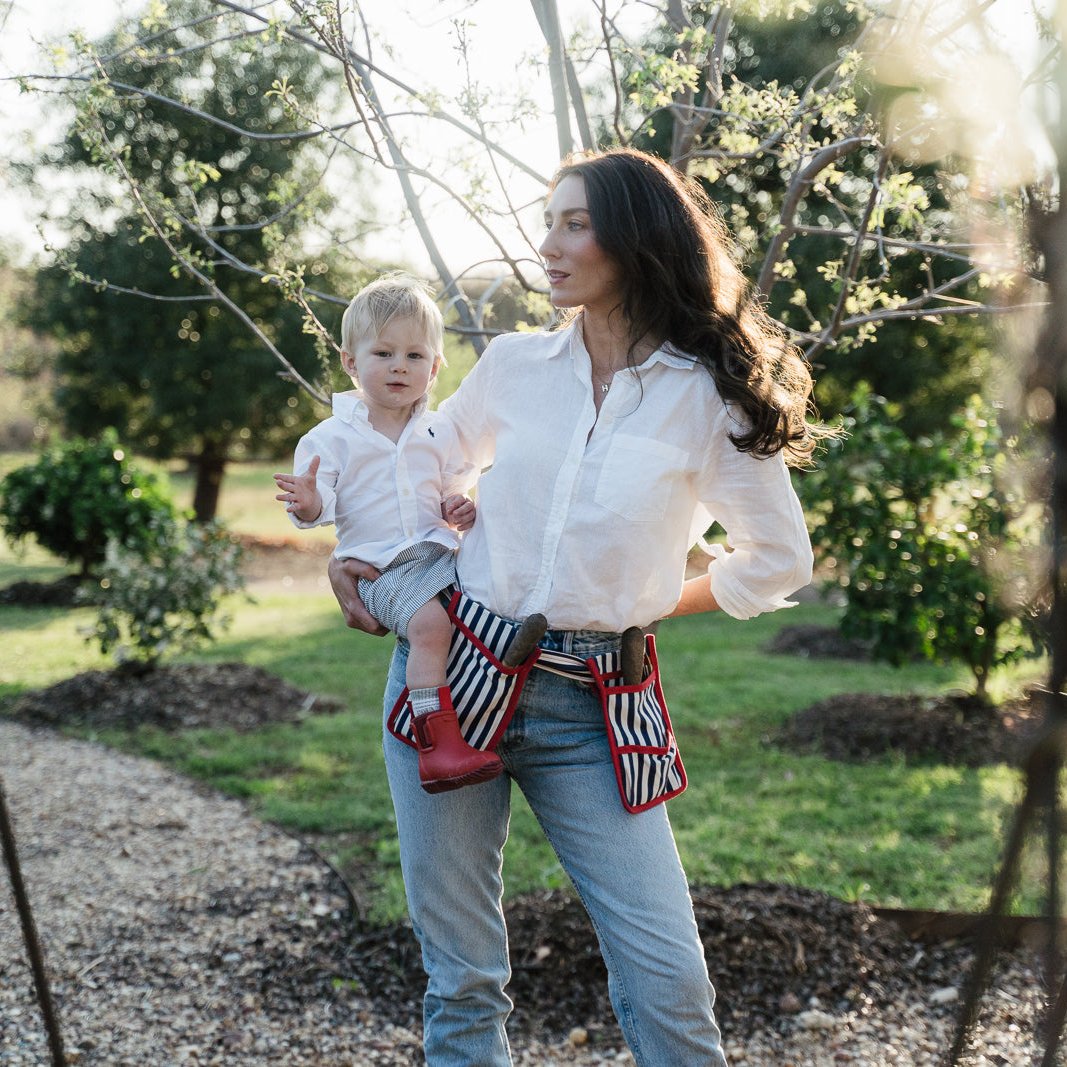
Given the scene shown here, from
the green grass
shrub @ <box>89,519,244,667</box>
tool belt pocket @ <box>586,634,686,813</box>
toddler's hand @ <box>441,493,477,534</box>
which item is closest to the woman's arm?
tool belt pocket @ <box>586,634,686,813</box>

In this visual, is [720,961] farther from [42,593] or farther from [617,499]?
[42,593]

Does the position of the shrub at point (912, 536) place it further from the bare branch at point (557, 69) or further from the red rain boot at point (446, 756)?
the red rain boot at point (446, 756)

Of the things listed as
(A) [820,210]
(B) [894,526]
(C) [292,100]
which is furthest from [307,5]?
(A) [820,210]

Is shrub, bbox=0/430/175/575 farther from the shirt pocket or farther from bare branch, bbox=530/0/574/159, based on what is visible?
the shirt pocket

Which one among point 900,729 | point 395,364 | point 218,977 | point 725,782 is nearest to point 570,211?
point 395,364

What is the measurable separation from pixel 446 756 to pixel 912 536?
463 centimetres

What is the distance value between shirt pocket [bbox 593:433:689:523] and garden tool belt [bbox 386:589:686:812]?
25 centimetres

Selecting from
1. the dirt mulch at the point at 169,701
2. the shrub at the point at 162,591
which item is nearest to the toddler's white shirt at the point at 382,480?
the dirt mulch at the point at 169,701

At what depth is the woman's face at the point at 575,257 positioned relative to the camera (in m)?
1.91

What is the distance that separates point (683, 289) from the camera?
1.94m

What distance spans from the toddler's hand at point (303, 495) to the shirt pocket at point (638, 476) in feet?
1.87

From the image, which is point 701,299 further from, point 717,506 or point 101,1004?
point 101,1004

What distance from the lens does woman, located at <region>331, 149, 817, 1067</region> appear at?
1808 millimetres

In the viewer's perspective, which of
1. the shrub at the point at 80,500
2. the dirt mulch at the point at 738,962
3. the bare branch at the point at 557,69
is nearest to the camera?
the bare branch at the point at 557,69
